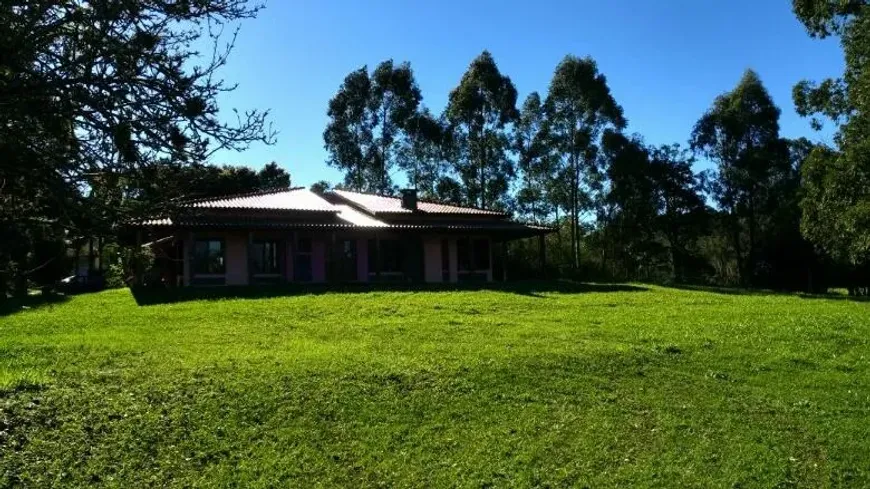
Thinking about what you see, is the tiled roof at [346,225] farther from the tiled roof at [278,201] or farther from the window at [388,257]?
the window at [388,257]

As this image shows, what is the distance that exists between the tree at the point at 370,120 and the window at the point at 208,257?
2304 cm

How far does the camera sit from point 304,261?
28344mm

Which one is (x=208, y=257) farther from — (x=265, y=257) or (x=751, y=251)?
(x=751, y=251)

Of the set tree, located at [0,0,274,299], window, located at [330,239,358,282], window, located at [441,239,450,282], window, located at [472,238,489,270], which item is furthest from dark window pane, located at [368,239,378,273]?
tree, located at [0,0,274,299]

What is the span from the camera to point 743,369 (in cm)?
1084

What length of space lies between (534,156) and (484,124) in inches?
158

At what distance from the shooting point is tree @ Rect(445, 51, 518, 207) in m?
45.9

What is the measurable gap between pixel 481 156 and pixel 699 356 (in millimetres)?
35692

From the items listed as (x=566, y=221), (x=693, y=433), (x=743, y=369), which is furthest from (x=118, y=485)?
(x=566, y=221)

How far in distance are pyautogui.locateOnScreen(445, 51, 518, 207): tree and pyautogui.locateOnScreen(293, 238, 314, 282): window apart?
800 inches

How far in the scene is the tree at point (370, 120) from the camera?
47469 millimetres

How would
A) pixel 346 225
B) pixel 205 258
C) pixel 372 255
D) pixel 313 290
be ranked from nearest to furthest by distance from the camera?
pixel 313 290, pixel 205 258, pixel 346 225, pixel 372 255

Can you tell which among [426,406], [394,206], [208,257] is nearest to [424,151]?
[394,206]

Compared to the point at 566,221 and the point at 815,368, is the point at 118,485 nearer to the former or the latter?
the point at 815,368
